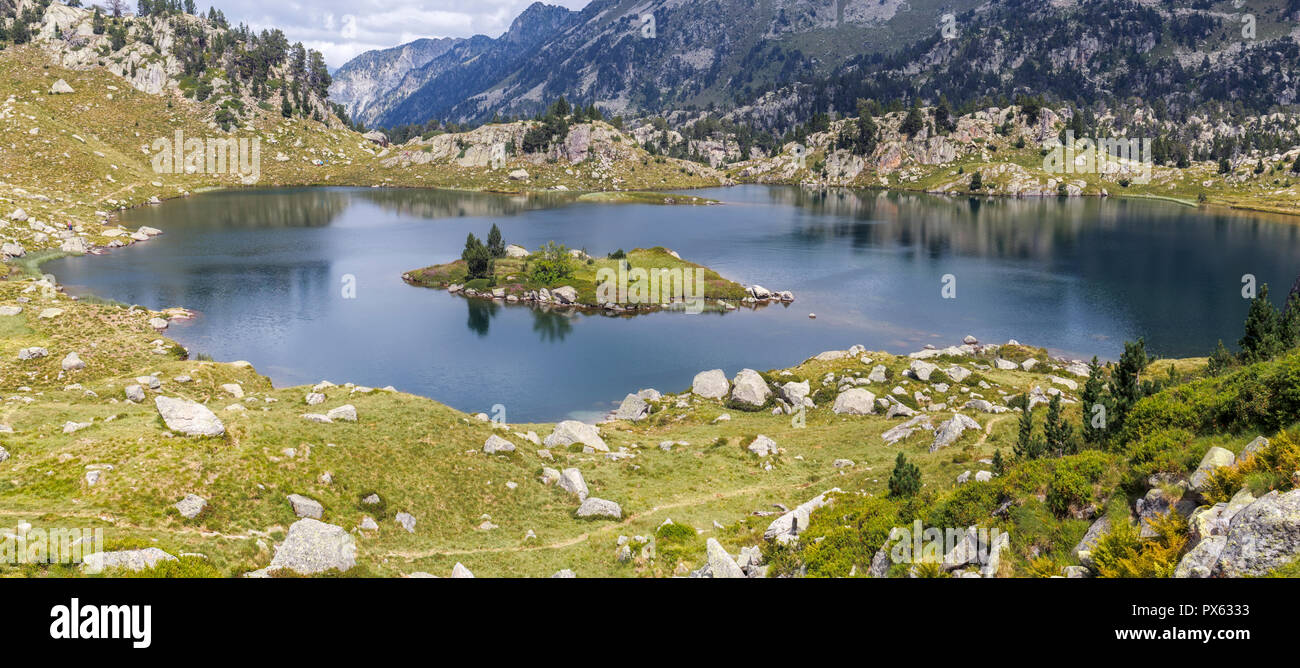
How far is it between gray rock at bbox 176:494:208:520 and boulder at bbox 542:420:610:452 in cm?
2305

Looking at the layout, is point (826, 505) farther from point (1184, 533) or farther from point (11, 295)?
point (11, 295)

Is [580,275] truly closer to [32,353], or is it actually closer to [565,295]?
[565,295]

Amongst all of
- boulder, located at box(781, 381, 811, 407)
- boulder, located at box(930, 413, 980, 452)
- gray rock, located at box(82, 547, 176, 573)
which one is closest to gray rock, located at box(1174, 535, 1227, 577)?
gray rock, located at box(82, 547, 176, 573)

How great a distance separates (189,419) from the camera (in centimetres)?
3659

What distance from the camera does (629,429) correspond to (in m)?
60.0

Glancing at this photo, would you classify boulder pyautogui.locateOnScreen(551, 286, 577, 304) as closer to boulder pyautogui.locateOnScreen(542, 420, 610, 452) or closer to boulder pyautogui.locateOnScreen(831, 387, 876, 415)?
boulder pyautogui.locateOnScreen(831, 387, 876, 415)

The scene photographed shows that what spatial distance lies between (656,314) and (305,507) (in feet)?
260

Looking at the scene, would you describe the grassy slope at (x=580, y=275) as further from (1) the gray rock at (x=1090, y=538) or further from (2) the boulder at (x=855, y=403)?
(1) the gray rock at (x=1090, y=538)

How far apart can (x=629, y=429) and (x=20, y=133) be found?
768ft

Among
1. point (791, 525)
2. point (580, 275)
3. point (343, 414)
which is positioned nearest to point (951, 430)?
point (791, 525)

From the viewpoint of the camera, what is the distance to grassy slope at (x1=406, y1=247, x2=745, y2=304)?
117562 millimetres

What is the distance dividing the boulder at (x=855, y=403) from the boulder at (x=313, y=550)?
44454mm

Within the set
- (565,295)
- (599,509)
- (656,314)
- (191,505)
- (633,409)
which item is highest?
(565,295)
